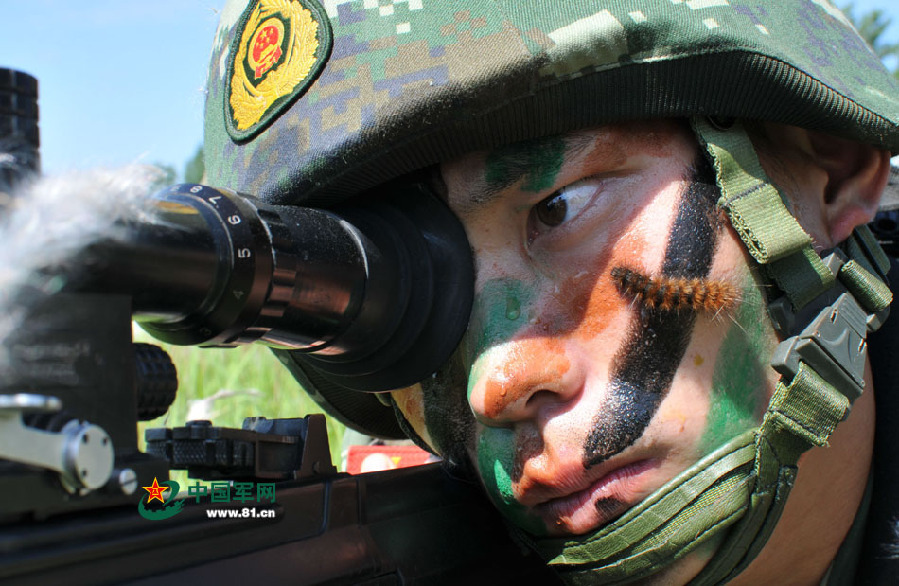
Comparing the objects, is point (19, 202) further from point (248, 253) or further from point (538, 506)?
point (538, 506)

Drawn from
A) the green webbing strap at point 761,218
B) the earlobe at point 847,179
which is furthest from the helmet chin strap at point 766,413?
the earlobe at point 847,179

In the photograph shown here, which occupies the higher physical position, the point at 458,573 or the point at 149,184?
the point at 149,184

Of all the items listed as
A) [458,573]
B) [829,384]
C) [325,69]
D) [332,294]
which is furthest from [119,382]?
[829,384]

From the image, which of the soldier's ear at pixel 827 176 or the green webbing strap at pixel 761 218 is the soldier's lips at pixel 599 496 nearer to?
the green webbing strap at pixel 761 218

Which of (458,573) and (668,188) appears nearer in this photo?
(668,188)

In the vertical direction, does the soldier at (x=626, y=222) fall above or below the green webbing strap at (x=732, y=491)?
above

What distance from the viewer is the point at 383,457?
6.46 ft

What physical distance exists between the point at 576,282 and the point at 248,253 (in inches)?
17.1

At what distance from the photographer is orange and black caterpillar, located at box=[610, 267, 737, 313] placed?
1140 mm

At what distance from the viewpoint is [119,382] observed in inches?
34.5

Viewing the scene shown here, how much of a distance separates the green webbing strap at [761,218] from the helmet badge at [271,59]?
0.52 metres

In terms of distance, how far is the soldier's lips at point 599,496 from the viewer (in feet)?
3.86

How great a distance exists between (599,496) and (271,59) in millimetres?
757

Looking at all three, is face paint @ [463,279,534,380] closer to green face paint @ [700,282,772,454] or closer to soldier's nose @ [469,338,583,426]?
soldier's nose @ [469,338,583,426]
